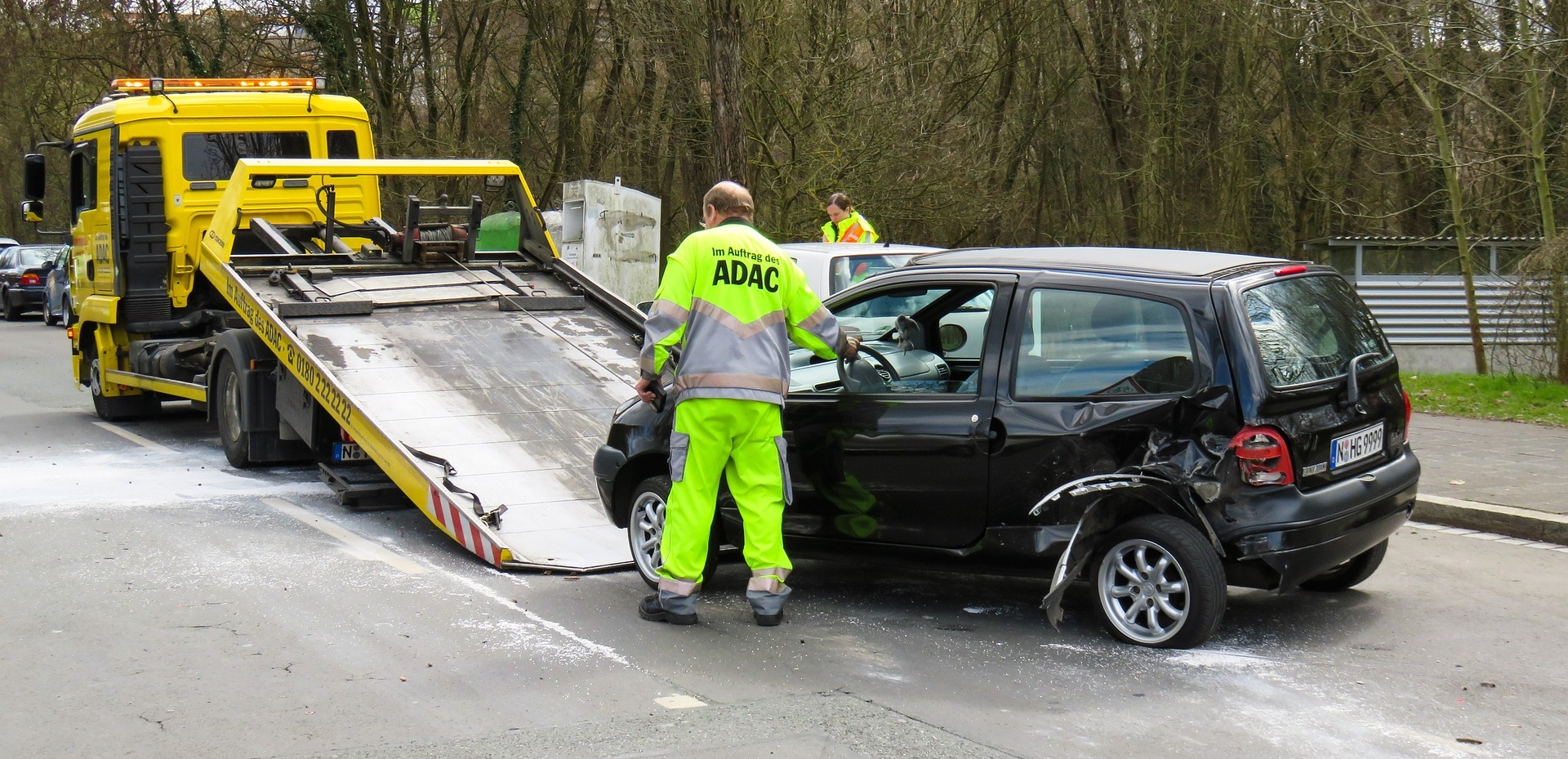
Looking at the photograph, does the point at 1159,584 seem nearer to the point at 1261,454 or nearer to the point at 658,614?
the point at 1261,454

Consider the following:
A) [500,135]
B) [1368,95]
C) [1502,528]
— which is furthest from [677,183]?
[1502,528]

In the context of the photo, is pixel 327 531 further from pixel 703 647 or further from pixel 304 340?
pixel 703 647

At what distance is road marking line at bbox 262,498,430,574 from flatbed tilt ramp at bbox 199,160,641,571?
27 cm

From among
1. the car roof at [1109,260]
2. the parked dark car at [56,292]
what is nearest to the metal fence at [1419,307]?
the car roof at [1109,260]

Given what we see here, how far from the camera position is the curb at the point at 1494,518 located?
25.4ft

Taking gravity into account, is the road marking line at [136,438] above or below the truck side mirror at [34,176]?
below

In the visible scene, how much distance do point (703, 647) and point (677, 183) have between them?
22.7 metres

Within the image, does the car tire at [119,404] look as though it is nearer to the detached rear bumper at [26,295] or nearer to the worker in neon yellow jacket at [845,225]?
the worker in neon yellow jacket at [845,225]

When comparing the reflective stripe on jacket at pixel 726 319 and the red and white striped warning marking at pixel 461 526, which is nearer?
the reflective stripe on jacket at pixel 726 319

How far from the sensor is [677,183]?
2788 centimetres

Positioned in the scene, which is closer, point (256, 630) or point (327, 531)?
point (256, 630)

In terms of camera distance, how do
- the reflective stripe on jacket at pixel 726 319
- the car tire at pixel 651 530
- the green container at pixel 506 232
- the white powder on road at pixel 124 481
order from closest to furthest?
the reflective stripe on jacket at pixel 726 319, the car tire at pixel 651 530, the white powder on road at pixel 124 481, the green container at pixel 506 232

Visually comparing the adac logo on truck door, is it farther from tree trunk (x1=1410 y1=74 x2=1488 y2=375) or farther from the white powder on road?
tree trunk (x1=1410 y1=74 x2=1488 y2=375)

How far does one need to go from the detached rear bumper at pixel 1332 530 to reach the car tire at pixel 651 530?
7.70 feet
